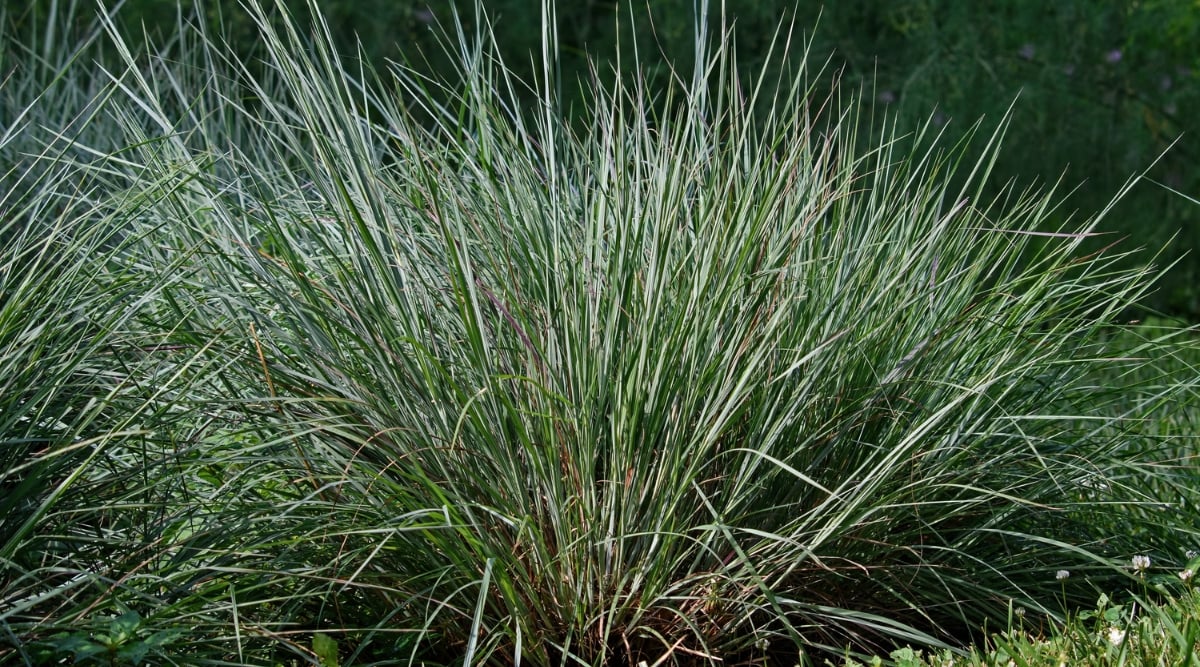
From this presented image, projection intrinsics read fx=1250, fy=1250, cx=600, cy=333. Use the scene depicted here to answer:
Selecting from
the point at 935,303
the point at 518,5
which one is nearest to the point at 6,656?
the point at 935,303

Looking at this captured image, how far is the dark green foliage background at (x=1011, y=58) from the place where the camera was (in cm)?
735

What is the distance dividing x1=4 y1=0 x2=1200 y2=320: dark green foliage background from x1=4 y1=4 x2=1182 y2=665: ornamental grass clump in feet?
16.2

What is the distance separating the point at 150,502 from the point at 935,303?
1.63 meters

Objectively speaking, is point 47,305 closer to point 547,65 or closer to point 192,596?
point 192,596

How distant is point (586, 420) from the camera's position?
83.5 inches

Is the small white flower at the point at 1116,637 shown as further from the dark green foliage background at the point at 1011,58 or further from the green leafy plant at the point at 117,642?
the dark green foliage background at the point at 1011,58

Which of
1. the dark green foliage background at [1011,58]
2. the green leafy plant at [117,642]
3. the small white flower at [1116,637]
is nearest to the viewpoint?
the green leafy plant at [117,642]

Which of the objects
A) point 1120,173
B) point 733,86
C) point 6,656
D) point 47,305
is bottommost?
point 1120,173

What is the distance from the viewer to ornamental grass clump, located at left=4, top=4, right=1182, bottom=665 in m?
2.13

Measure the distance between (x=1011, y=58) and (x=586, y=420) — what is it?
6307 mm

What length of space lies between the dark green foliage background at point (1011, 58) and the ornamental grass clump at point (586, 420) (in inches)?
195

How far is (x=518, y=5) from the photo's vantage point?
7.73 metres

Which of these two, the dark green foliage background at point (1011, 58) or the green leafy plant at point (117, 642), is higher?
the green leafy plant at point (117, 642)

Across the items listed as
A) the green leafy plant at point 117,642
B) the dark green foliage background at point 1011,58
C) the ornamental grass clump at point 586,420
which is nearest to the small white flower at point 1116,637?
the ornamental grass clump at point 586,420
